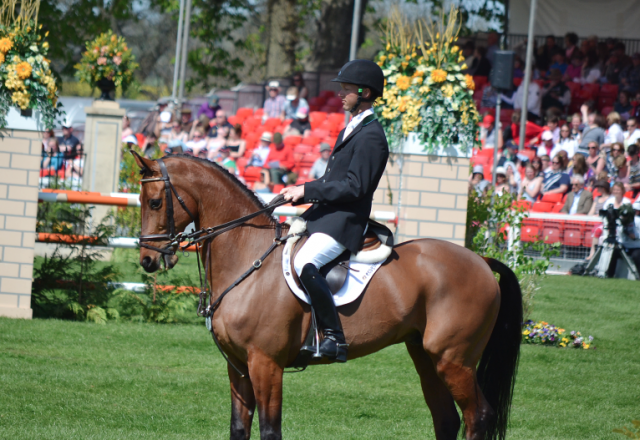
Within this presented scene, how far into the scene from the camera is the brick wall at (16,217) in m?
8.20

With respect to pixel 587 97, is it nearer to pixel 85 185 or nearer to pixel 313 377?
pixel 85 185

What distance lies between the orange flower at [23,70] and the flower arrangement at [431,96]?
3969 mm

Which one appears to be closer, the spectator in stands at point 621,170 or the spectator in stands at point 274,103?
the spectator in stands at point 621,170

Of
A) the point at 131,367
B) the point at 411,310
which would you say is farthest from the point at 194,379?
the point at 411,310

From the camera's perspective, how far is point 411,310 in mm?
4586

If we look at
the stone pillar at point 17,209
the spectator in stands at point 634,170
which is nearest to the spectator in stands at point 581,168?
the spectator in stands at point 634,170

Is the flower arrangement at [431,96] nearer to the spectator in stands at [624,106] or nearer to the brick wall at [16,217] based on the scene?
the brick wall at [16,217]

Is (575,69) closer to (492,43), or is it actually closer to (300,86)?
(492,43)

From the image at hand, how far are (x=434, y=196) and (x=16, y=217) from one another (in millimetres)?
4758

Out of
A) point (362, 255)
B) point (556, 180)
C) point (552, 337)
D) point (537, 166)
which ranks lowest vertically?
point (552, 337)

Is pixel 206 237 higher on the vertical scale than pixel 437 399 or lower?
higher

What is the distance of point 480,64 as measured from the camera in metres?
19.8

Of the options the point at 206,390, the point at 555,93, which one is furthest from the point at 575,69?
the point at 206,390

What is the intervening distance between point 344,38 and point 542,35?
19.2 feet
